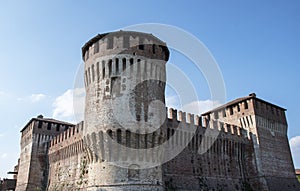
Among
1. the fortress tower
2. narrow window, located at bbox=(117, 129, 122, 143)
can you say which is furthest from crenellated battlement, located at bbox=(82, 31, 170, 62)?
the fortress tower

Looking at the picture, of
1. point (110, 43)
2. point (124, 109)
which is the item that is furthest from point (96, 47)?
point (124, 109)

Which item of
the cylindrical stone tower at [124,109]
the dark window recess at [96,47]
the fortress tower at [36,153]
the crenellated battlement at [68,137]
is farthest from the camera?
the fortress tower at [36,153]

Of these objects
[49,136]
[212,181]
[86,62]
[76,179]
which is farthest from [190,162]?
[49,136]

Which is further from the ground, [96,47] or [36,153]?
[96,47]

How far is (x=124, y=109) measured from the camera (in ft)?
59.5

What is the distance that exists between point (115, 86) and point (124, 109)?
172 centimetres

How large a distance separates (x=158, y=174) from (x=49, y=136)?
19.1 meters

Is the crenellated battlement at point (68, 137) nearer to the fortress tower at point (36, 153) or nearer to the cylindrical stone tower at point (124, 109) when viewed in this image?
the fortress tower at point (36, 153)

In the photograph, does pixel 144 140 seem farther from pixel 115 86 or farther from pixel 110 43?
pixel 110 43

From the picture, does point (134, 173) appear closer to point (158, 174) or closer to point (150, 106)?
point (158, 174)

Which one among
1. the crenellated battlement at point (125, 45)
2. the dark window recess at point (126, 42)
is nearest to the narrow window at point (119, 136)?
the crenellated battlement at point (125, 45)

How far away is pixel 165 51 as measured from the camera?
21891 mm

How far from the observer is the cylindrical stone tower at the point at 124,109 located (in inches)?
686

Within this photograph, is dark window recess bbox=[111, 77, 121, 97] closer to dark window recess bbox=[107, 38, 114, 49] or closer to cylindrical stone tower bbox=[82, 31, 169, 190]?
cylindrical stone tower bbox=[82, 31, 169, 190]
